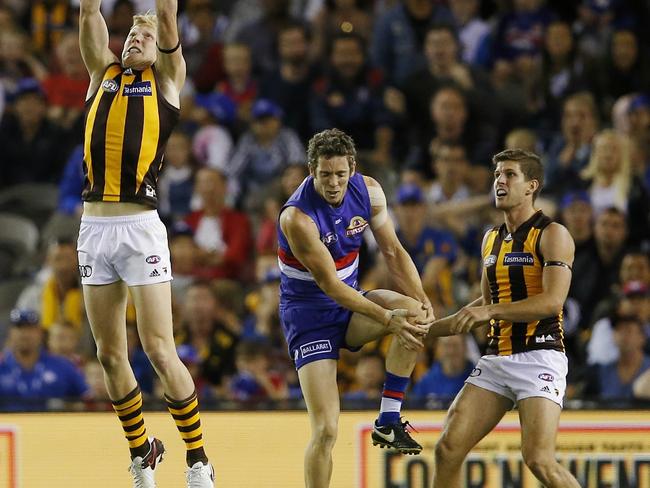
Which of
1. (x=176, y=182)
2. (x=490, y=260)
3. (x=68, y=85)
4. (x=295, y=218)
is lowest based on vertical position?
(x=490, y=260)

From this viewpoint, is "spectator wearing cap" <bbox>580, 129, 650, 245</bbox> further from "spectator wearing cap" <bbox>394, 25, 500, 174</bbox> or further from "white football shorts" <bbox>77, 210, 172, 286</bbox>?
"white football shorts" <bbox>77, 210, 172, 286</bbox>

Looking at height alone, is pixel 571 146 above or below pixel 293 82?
below

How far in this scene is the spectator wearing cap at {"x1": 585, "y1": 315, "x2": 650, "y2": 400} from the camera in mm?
9141

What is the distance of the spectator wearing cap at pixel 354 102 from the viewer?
454 inches

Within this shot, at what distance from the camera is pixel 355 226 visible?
23.1ft

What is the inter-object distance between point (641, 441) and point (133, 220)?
131 inches

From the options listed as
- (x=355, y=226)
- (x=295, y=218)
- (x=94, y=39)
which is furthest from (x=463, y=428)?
(x=94, y=39)

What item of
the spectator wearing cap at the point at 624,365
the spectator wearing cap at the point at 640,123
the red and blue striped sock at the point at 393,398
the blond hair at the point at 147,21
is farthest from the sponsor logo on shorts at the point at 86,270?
the spectator wearing cap at the point at 640,123

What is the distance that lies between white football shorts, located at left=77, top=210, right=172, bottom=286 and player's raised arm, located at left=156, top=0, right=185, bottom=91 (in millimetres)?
750

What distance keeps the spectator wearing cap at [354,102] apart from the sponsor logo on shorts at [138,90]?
15.1ft

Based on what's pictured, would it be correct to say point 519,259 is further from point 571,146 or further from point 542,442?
point 571,146

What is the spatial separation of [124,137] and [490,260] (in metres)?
2.04

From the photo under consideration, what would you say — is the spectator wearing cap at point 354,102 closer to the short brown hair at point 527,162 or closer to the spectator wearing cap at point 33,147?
the spectator wearing cap at point 33,147

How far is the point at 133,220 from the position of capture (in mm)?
6805
